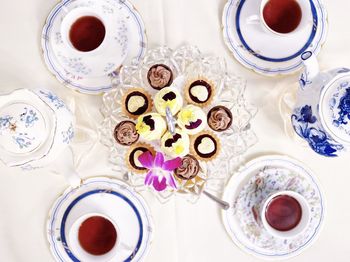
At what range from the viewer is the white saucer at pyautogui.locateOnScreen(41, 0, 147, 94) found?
3.59 ft

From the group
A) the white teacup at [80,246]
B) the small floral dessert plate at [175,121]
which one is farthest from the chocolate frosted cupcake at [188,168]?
the white teacup at [80,246]

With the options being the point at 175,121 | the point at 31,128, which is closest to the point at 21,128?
the point at 31,128

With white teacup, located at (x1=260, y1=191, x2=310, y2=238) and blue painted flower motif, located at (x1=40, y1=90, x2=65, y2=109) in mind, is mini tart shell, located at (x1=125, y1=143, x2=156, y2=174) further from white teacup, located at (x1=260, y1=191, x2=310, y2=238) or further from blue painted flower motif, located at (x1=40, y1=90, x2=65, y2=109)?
white teacup, located at (x1=260, y1=191, x2=310, y2=238)

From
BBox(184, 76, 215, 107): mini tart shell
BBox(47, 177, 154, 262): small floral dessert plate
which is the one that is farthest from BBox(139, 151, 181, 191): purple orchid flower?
BBox(47, 177, 154, 262): small floral dessert plate

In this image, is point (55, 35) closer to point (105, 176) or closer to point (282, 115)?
point (105, 176)

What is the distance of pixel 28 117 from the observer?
0.89m

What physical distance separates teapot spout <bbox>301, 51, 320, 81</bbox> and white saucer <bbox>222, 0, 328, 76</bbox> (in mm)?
156

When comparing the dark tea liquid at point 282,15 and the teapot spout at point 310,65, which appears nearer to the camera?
the teapot spout at point 310,65

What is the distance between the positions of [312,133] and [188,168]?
0.85ft

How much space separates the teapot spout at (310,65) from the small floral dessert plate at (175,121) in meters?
0.14

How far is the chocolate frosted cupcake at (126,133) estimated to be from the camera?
903mm

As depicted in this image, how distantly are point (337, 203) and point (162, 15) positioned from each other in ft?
2.00

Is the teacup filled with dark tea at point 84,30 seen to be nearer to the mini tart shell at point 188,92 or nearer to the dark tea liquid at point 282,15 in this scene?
the mini tart shell at point 188,92

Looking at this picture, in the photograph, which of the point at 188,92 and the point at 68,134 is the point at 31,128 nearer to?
the point at 68,134
